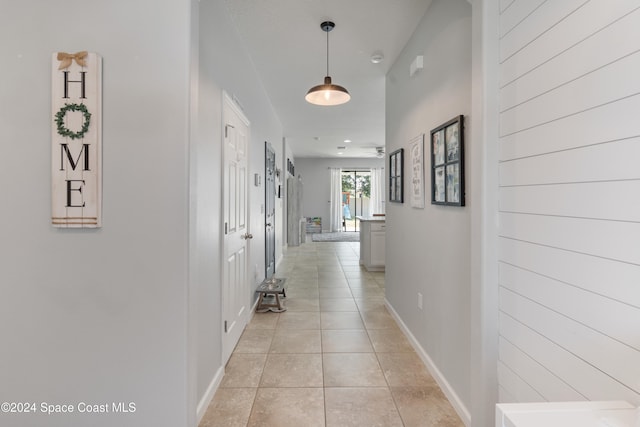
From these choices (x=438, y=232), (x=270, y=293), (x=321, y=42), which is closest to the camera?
(x=438, y=232)

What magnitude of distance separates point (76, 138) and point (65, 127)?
0.07m

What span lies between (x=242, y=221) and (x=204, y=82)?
1.44m

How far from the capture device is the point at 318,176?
37.6 ft

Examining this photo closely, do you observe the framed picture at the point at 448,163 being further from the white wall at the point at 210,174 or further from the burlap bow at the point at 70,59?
the burlap bow at the point at 70,59

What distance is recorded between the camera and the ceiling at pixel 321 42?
240cm

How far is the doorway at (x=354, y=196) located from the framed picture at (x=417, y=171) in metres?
9.11

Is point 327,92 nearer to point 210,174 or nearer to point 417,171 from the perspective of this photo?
point 417,171

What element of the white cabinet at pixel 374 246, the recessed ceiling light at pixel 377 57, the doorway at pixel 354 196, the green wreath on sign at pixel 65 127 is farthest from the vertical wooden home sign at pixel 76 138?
the doorway at pixel 354 196

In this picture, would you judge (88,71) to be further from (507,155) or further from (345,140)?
(345,140)

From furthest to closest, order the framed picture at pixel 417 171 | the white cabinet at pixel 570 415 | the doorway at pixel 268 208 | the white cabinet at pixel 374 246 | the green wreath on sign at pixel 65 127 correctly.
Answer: the white cabinet at pixel 374 246 < the doorway at pixel 268 208 < the framed picture at pixel 417 171 < the green wreath on sign at pixel 65 127 < the white cabinet at pixel 570 415

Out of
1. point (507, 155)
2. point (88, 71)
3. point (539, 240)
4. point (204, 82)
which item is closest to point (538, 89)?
point (507, 155)

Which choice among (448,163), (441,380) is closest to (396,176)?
(448,163)

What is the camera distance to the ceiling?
2402 mm

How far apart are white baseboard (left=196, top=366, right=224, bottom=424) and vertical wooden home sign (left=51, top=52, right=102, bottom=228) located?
1196mm
